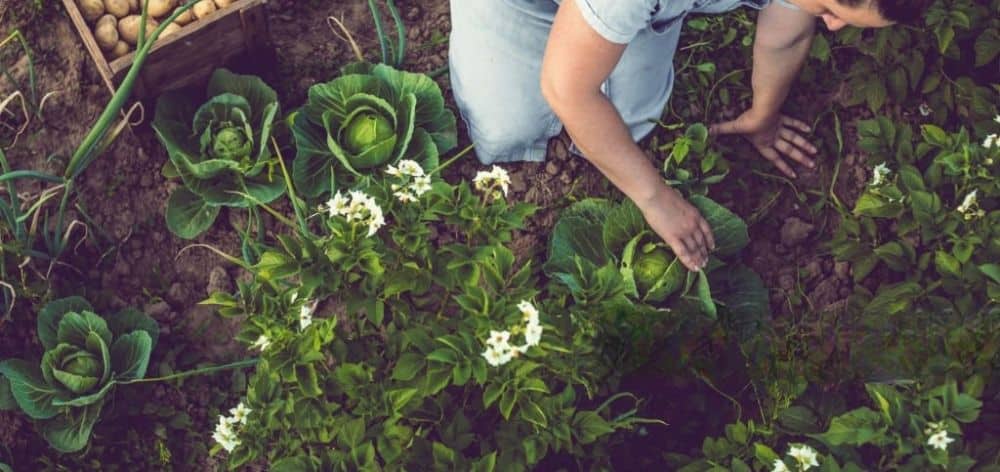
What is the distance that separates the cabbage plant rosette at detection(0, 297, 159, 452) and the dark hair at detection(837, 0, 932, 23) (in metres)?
1.69

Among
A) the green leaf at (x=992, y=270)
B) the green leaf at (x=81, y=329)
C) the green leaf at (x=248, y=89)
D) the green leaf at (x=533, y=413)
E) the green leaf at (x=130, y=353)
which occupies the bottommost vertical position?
the green leaf at (x=130, y=353)

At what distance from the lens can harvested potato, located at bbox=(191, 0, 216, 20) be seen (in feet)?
7.37

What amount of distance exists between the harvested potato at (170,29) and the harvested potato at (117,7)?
11cm

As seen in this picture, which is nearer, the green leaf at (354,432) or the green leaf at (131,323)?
the green leaf at (354,432)

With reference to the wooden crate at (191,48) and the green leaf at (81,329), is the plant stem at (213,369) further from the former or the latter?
the wooden crate at (191,48)

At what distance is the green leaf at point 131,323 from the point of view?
2273mm

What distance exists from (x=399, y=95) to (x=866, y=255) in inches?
47.7

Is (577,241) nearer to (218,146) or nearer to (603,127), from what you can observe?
(603,127)

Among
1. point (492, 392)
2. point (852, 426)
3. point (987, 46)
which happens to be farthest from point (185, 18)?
point (987, 46)

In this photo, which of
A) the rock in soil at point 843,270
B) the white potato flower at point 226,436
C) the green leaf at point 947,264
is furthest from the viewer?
the rock in soil at point 843,270

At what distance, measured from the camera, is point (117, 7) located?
7.29 ft

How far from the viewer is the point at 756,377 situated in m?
1.98

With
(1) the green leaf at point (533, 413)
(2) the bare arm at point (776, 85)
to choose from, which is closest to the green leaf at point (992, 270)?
(2) the bare arm at point (776, 85)

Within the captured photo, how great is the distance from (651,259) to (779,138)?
61 cm
